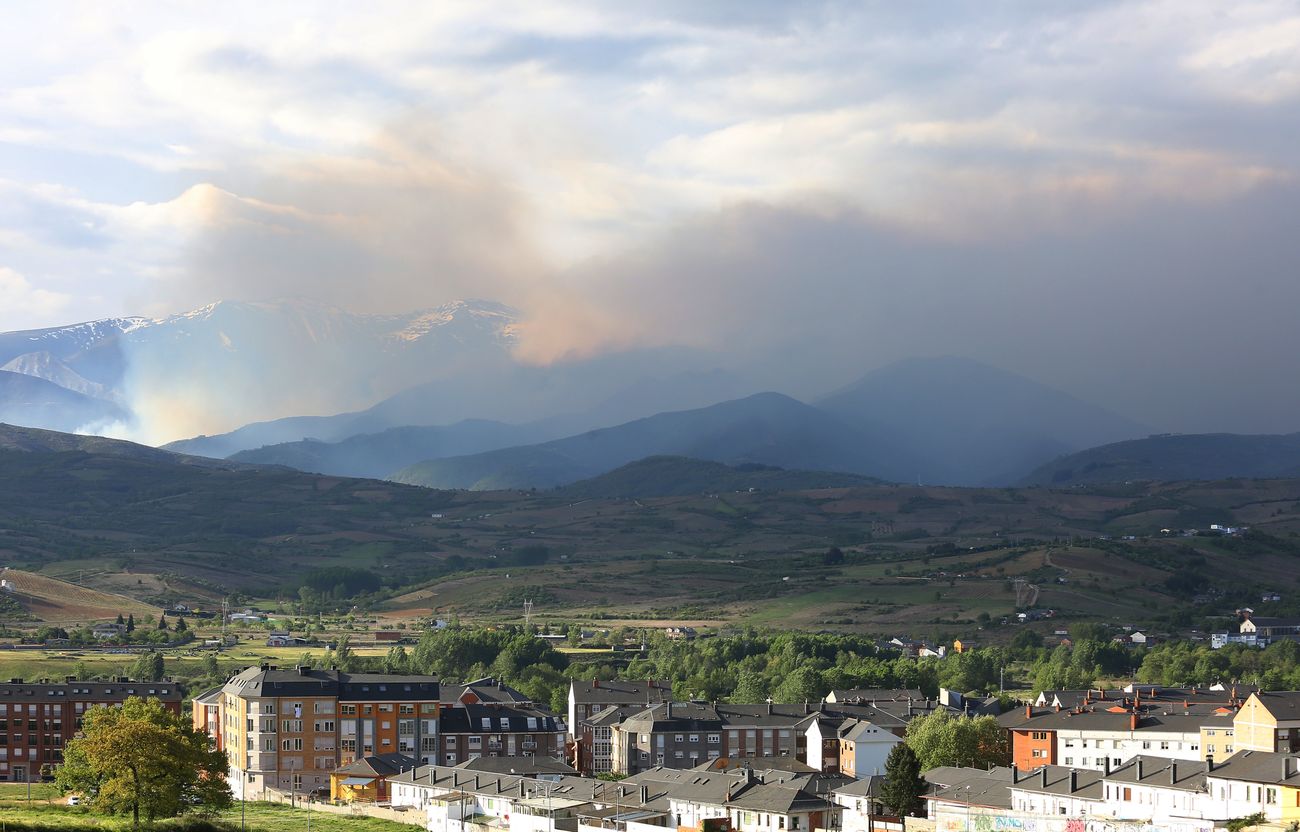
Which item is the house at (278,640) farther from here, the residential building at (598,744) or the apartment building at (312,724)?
the residential building at (598,744)

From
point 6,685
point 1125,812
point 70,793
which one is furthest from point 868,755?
point 6,685

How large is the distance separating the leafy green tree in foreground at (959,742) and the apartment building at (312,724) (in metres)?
26.2

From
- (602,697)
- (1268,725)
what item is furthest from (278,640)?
(1268,725)

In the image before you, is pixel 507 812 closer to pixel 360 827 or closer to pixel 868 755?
pixel 360 827

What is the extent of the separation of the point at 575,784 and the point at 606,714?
23402 mm

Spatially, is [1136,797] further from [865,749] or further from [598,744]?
[598,744]

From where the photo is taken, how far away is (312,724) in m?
94.0

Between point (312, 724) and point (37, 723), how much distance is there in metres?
16.7

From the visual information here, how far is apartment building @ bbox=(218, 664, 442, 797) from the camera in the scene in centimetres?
9262

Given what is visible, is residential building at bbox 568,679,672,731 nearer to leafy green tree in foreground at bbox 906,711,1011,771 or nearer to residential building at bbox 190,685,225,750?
residential building at bbox 190,685,225,750

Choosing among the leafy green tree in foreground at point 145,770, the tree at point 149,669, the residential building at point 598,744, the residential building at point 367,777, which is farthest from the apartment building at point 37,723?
the leafy green tree in foreground at point 145,770

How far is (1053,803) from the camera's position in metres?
67.9

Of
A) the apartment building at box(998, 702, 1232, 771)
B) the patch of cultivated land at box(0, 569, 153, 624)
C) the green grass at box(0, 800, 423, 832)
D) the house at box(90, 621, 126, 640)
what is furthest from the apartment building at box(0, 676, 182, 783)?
the patch of cultivated land at box(0, 569, 153, 624)

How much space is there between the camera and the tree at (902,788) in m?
Result: 71.4
